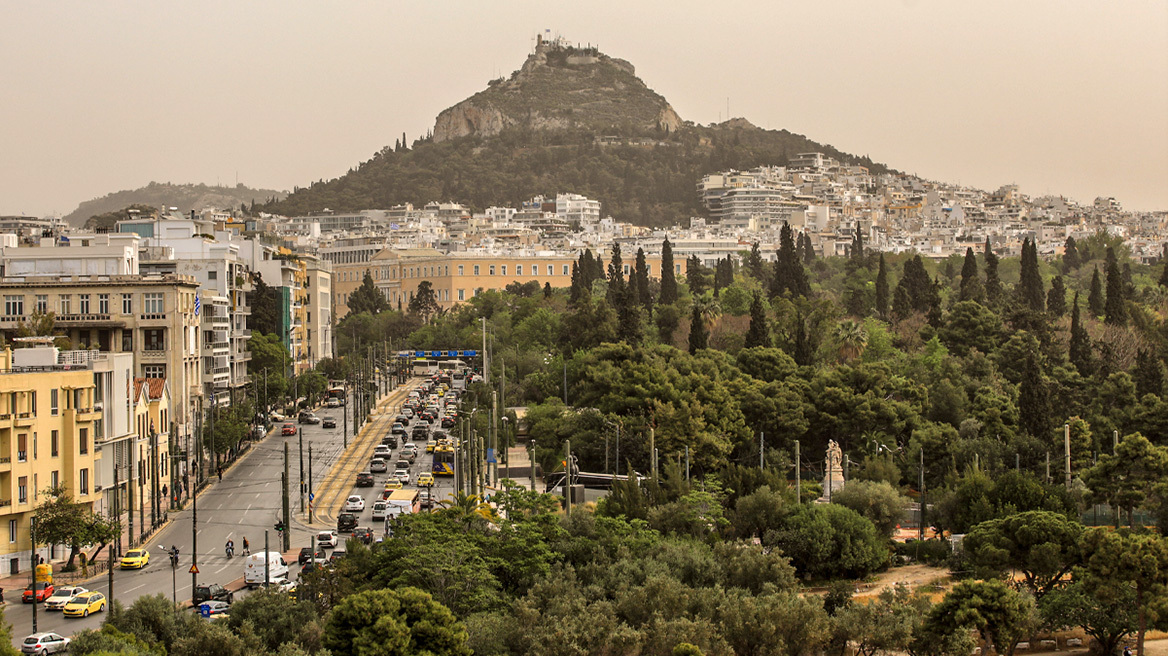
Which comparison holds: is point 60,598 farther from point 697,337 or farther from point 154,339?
point 697,337

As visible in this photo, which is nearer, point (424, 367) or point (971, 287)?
point (971, 287)

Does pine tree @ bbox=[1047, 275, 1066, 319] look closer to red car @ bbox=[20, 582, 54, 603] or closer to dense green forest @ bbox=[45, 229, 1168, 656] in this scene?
dense green forest @ bbox=[45, 229, 1168, 656]

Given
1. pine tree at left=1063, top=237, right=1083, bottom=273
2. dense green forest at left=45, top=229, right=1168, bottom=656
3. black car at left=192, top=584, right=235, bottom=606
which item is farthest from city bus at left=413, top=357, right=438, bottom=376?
black car at left=192, top=584, right=235, bottom=606

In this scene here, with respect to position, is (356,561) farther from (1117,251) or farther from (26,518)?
(1117,251)

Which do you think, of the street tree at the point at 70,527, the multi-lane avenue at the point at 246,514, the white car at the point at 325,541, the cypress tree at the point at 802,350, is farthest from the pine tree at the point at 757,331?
the street tree at the point at 70,527

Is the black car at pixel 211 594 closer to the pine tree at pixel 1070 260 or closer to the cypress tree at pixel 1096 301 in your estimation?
the cypress tree at pixel 1096 301

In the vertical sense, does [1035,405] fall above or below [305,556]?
above

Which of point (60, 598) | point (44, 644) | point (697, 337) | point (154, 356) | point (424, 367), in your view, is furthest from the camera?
point (424, 367)

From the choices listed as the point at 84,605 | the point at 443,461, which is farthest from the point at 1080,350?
the point at 84,605
